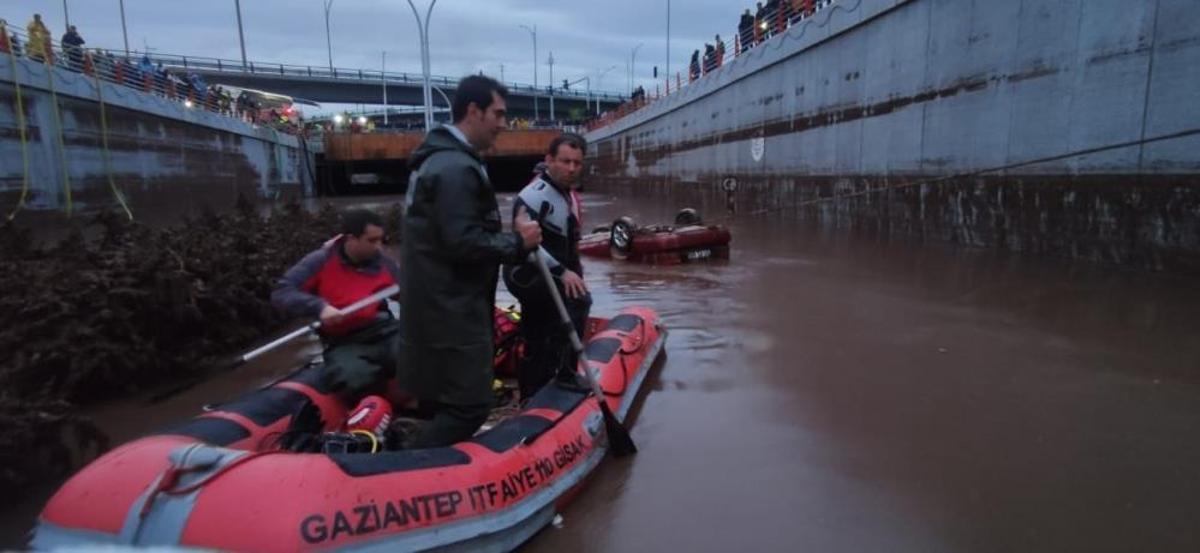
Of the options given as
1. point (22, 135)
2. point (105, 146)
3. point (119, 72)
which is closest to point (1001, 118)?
point (22, 135)

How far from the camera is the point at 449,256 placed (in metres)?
2.87

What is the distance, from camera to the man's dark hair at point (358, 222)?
407 cm

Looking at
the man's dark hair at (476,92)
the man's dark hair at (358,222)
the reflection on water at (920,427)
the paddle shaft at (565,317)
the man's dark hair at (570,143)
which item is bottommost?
the reflection on water at (920,427)

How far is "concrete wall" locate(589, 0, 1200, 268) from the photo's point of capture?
27.1ft

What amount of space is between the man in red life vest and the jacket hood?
1.21 m

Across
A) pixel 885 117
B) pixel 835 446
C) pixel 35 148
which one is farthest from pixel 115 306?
pixel 885 117

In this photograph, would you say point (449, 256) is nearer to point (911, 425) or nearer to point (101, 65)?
point (911, 425)

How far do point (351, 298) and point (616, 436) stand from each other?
5.95 ft

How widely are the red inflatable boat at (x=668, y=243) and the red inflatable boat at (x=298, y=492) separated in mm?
8159

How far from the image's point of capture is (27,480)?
3.63m

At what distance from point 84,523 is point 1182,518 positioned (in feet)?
15.2

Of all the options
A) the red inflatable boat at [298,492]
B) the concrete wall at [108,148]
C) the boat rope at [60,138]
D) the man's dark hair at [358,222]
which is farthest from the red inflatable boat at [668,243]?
the boat rope at [60,138]

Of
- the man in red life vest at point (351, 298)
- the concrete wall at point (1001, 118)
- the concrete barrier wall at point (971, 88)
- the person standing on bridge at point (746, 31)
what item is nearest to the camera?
the man in red life vest at point (351, 298)

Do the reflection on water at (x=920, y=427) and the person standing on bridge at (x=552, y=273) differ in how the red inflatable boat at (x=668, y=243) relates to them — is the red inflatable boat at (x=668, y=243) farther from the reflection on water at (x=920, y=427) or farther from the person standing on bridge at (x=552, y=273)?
the person standing on bridge at (x=552, y=273)
